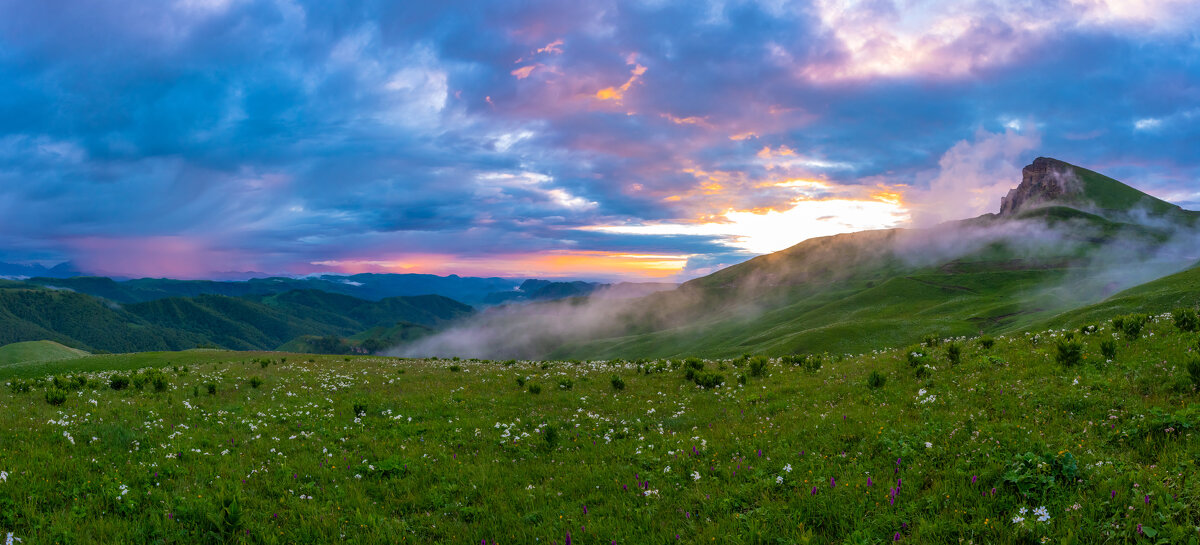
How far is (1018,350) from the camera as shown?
16844 millimetres

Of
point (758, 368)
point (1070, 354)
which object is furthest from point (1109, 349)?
point (758, 368)

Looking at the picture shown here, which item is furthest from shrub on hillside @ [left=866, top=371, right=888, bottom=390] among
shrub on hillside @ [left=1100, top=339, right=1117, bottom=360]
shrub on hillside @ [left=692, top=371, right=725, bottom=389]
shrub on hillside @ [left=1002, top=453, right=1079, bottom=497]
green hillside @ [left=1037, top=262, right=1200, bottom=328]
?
green hillside @ [left=1037, top=262, right=1200, bottom=328]

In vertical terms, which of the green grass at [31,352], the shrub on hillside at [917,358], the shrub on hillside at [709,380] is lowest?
the green grass at [31,352]

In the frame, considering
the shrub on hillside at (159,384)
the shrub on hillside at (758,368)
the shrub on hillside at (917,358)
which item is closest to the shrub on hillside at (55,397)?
the shrub on hillside at (159,384)

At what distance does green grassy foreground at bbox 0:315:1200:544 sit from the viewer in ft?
23.5

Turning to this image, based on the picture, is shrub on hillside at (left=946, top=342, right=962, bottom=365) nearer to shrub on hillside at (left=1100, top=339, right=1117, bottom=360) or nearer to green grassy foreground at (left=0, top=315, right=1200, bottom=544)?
green grassy foreground at (left=0, top=315, right=1200, bottom=544)

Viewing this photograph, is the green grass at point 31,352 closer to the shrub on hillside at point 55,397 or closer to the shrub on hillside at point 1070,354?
the shrub on hillside at point 55,397

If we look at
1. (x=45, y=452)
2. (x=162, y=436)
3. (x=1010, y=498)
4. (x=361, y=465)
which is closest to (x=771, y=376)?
(x=1010, y=498)

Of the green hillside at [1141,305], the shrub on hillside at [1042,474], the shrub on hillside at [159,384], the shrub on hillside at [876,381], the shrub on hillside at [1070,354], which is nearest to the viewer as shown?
the shrub on hillside at [1042,474]

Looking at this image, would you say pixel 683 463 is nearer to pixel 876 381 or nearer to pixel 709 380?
pixel 876 381

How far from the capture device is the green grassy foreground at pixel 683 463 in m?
7.16

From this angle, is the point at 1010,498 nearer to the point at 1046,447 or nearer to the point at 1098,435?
the point at 1046,447

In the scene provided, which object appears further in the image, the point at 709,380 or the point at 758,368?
the point at 758,368

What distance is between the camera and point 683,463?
35.4ft
